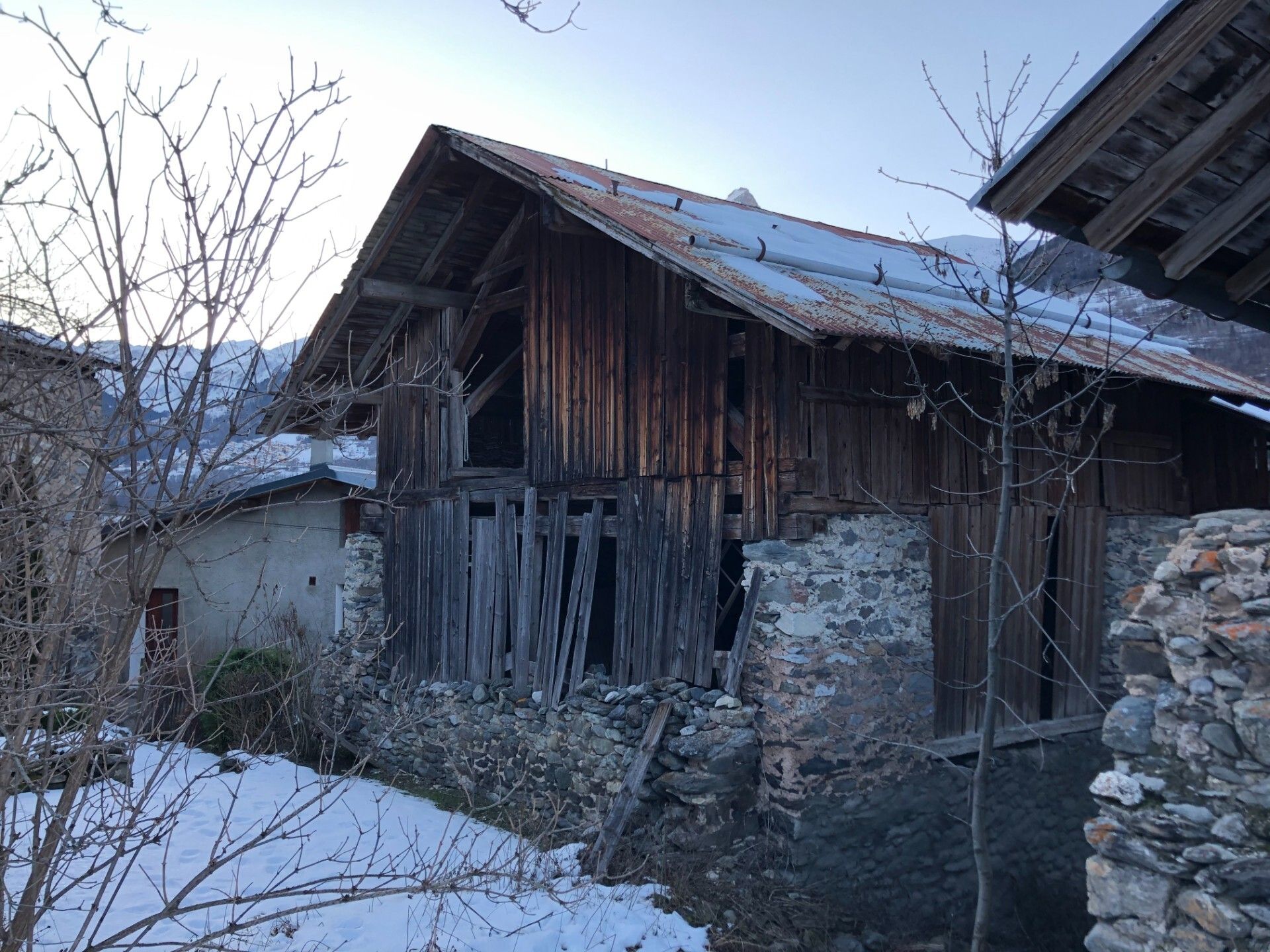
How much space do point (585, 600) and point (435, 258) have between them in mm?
3933

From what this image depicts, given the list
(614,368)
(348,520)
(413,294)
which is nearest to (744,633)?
(614,368)

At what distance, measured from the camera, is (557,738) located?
314 inches

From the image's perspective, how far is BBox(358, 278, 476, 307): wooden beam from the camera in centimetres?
930

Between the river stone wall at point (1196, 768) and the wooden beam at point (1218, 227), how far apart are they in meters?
1.07

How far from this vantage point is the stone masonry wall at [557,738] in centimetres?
658

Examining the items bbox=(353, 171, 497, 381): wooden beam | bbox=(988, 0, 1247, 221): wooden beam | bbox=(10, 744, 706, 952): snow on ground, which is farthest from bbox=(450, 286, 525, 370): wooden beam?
bbox=(988, 0, 1247, 221): wooden beam

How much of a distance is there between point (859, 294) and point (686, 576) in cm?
243

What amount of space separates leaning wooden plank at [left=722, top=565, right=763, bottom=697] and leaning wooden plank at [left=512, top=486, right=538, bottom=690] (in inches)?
95.6

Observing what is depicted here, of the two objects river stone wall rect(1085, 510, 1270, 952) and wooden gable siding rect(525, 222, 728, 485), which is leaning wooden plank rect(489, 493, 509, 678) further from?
river stone wall rect(1085, 510, 1270, 952)

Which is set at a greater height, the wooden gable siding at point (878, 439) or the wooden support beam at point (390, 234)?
the wooden support beam at point (390, 234)

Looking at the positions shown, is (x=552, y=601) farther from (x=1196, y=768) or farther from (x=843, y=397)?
(x=1196, y=768)

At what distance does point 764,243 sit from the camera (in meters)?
7.38

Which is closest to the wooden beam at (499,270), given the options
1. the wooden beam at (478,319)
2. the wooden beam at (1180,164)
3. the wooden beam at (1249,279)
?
the wooden beam at (478,319)

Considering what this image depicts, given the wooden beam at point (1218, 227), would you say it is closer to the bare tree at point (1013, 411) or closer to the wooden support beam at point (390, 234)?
the bare tree at point (1013, 411)
